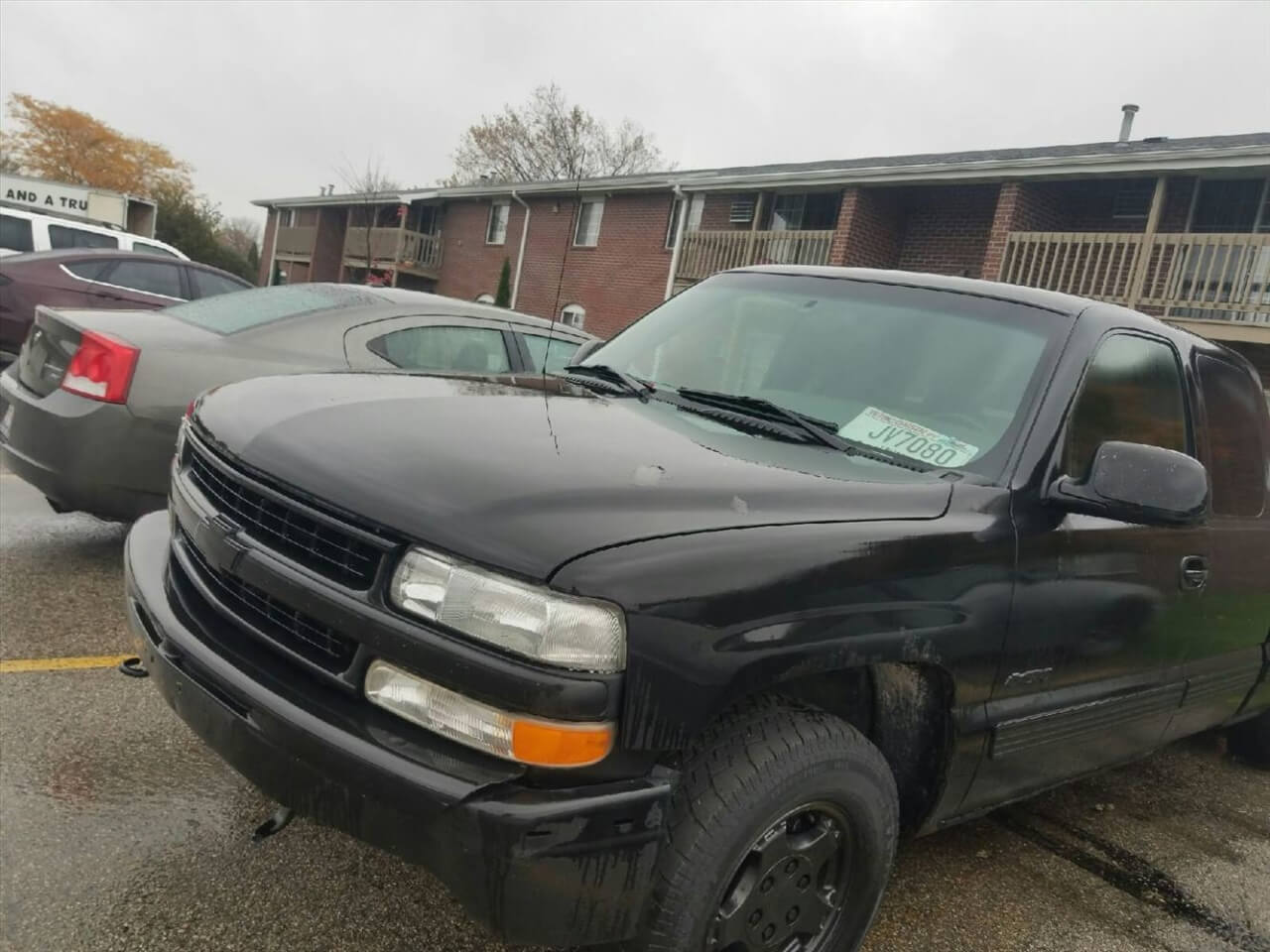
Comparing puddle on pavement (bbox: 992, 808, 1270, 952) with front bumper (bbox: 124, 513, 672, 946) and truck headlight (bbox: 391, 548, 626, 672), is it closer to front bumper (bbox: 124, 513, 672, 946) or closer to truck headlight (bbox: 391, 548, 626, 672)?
front bumper (bbox: 124, 513, 672, 946)

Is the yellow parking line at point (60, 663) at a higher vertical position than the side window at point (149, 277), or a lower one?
lower

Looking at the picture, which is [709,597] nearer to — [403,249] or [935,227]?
[935,227]

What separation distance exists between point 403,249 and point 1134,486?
26603mm

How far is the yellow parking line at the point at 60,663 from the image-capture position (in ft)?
10.8

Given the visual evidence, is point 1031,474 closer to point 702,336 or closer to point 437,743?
point 702,336

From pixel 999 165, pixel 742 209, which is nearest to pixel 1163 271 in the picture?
pixel 999 165

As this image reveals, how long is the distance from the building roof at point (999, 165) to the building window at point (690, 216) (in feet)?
1.45

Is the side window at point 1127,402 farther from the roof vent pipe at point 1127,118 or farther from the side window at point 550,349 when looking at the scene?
the roof vent pipe at point 1127,118

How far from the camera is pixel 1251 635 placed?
3.31 meters

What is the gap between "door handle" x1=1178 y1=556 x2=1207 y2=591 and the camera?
2.86m

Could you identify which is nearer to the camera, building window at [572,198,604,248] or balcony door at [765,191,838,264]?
balcony door at [765,191,838,264]

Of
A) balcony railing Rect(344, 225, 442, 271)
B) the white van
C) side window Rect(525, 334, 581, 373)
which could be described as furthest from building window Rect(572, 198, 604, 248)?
side window Rect(525, 334, 581, 373)

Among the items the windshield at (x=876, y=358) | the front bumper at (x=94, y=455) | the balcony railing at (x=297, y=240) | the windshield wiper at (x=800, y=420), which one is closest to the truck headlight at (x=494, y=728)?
the windshield wiper at (x=800, y=420)

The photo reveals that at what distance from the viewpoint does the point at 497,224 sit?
25328 mm
